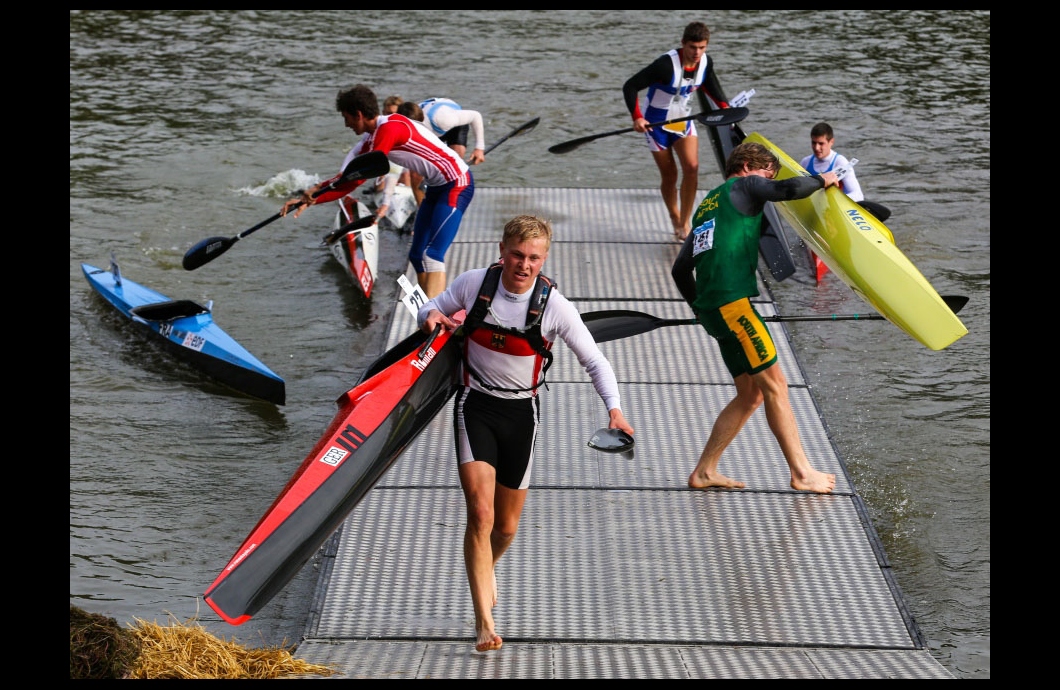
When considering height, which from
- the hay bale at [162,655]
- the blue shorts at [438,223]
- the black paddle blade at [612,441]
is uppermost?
the black paddle blade at [612,441]

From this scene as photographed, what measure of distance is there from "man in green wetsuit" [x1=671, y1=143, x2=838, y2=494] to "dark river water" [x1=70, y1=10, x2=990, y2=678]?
107 centimetres

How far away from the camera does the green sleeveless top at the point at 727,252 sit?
5594mm

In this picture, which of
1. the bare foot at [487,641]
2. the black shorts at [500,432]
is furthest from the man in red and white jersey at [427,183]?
the bare foot at [487,641]

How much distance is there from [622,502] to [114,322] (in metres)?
5.15

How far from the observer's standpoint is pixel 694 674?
4.28 meters

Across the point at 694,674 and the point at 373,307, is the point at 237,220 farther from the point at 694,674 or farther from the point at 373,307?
the point at 694,674

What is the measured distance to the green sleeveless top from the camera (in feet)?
18.4

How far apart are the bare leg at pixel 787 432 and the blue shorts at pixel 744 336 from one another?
7 cm

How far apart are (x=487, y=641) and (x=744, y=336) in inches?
79.5

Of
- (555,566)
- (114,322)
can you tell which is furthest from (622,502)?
(114,322)

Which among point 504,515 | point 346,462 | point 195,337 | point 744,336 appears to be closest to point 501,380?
point 504,515

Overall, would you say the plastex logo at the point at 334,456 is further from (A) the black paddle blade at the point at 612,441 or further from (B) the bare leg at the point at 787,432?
(B) the bare leg at the point at 787,432

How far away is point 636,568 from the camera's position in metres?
5.23

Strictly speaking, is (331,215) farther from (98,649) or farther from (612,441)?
(612,441)
